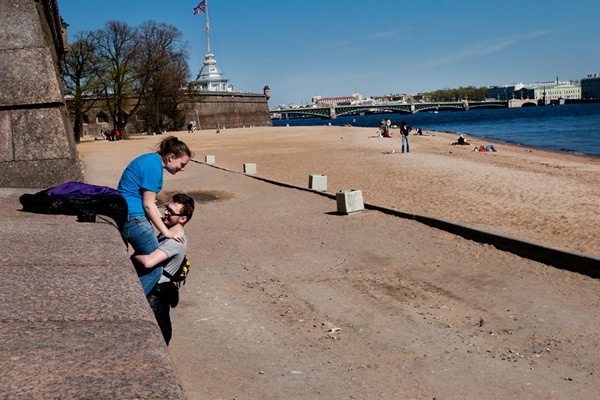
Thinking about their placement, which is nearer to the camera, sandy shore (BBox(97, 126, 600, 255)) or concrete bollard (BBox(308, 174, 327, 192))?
sandy shore (BBox(97, 126, 600, 255))

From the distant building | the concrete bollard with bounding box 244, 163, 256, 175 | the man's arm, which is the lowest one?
the concrete bollard with bounding box 244, 163, 256, 175

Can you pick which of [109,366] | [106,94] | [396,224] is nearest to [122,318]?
[109,366]

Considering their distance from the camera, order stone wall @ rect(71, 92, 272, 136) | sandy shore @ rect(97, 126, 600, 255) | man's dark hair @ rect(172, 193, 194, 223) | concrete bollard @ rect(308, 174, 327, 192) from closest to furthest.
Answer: man's dark hair @ rect(172, 193, 194, 223)
sandy shore @ rect(97, 126, 600, 255)
concrete bollard @ rect(308, 174, 327, 192)
stone wall @ rect(71, 92, 272, 136)

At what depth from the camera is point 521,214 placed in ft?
33.0

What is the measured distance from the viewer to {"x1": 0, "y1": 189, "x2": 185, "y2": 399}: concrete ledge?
5.76ft

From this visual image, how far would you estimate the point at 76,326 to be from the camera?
223cm

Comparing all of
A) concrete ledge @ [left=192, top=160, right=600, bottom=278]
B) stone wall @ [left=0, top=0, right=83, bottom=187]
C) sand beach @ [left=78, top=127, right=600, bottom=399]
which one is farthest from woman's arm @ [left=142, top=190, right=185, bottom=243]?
concrete ledge @ [left=192, top=160, right=600, bottom=278]

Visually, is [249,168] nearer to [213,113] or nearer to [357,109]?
[213,113]

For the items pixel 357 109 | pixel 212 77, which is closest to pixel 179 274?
pixel 212 77

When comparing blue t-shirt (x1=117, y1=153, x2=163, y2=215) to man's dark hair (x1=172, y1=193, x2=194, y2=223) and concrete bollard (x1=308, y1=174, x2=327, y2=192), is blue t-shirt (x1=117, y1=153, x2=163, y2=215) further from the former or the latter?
concrete bollard (x1=308, y1=174, x2=327, y2=192)

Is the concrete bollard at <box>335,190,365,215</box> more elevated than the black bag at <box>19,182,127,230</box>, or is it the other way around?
the black bag at <box>19,182,127,230</box>

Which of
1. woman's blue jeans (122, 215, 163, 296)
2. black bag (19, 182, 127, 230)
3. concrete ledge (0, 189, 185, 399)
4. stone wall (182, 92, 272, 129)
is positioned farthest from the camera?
stone wall (182, 92, 272, 129)

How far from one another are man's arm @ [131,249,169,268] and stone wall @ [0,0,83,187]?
14.4ft

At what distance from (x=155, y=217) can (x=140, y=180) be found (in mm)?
367
